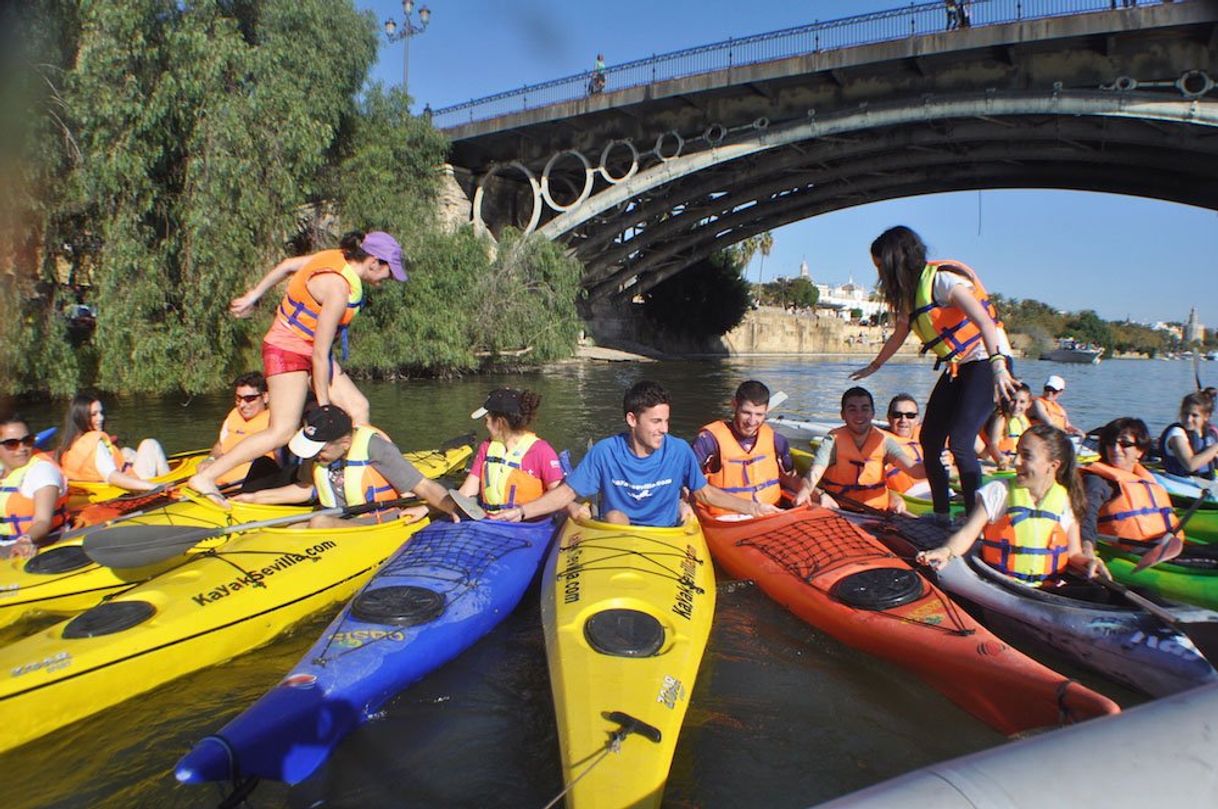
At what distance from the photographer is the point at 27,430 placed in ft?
14.4

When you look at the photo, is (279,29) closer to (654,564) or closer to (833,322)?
(654,564)

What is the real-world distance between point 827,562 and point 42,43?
456 inches

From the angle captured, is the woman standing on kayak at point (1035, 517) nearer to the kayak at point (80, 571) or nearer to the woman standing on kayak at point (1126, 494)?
the woman standing on kayak at point (1126, 494)

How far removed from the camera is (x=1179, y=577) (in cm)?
424

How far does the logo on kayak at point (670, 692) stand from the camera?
2.79m

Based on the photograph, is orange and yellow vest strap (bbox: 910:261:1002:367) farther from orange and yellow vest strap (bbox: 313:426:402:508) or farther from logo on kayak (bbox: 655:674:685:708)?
orange and yellow vest strap (bbox: 313:426:402:508)

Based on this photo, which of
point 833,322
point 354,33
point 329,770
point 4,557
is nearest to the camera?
point 329,770

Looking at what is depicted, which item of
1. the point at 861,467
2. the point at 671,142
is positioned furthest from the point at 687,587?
the point at 671,142

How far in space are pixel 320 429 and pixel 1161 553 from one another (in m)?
→ 4.87

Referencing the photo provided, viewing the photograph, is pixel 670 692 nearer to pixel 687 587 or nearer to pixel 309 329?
pixel 687 587

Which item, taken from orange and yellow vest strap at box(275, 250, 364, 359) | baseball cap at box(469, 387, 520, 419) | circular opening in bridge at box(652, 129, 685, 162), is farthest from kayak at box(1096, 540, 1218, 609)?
circular opening in bridge at box(652, 129, 685, 162)

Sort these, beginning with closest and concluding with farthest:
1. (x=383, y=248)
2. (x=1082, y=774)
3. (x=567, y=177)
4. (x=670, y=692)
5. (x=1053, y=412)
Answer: (x=1082, y=774), (x=670, y=692), (x=383, y=248), (x=1053, y=412), (x=567, y=177)

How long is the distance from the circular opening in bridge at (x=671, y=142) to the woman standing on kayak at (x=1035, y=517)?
20.3 meters

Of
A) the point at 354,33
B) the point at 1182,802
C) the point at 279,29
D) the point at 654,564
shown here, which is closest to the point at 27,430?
the point at 654,564
